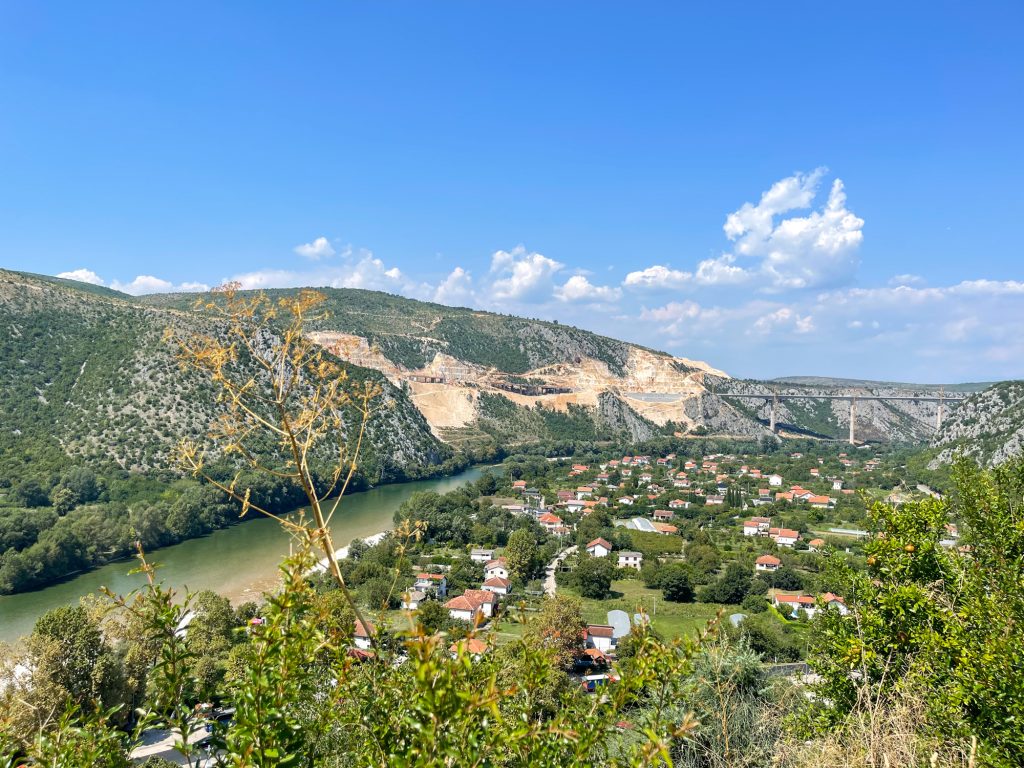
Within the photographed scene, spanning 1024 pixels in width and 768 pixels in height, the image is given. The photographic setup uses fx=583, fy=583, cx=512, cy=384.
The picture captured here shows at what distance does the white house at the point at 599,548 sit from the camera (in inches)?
1193

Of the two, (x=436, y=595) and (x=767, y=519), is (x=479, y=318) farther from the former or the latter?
(x=436, y=595)

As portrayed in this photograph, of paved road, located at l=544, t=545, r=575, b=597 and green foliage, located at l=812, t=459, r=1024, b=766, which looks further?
paved road, located at l=544, t=545, r=575, b=597

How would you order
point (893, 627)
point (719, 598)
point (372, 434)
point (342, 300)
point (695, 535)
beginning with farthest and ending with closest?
point (342, 300)
point (372, 434)
point (695, 535)
point (719, 598)
point (893, 627)

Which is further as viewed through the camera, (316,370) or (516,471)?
(516,471)

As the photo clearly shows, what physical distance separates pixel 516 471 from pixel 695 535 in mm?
23252

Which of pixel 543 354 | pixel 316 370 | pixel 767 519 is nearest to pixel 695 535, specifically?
pixel 767 519

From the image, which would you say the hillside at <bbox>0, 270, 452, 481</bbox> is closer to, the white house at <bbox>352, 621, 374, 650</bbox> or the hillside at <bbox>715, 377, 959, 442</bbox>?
the white house at <bbox>352, 621, 374, 650</bbox>

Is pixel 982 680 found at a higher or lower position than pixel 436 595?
higher

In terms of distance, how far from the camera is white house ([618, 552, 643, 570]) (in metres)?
28.8

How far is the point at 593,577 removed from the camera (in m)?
25.0

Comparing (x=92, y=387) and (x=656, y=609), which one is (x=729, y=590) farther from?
(x=92, y=387)

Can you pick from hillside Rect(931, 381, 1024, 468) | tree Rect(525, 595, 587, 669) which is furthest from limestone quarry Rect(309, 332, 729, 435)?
tree Rect(525, 595, 587, 669)

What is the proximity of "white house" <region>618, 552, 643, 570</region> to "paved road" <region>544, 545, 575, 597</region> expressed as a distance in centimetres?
270

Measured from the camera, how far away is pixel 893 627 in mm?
5047
